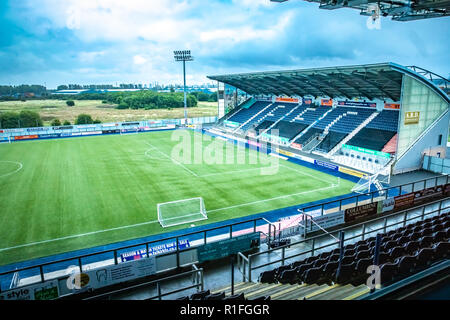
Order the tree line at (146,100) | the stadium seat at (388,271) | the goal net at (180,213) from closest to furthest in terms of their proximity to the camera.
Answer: the stadium seat at (388,271), the goal net at (180,213), the tree line at (146,100)

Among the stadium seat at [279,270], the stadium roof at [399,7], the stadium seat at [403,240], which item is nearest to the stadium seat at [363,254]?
the stadium seat at [403,240]

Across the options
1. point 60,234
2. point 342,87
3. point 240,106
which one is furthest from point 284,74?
point 60,234

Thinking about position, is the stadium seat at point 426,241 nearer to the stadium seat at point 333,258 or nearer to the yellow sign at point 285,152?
the stadium seat at point 333,258

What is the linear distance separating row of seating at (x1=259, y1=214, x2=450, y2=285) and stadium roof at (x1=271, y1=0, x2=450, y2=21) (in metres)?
6.42

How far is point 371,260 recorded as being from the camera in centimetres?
794

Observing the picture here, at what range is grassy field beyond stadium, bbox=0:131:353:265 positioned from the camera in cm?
1598

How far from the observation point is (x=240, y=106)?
56844 millimetres

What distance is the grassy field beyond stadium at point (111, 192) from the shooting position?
52.4 feet

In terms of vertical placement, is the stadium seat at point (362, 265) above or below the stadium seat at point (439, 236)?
below

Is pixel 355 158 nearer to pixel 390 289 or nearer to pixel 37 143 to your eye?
pixel 390 289

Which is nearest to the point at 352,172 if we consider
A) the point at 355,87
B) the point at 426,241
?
the point at 355,87

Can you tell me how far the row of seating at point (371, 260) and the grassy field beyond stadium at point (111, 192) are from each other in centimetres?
929
